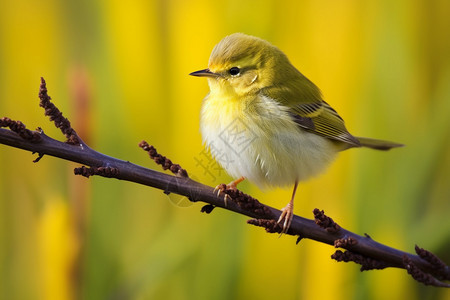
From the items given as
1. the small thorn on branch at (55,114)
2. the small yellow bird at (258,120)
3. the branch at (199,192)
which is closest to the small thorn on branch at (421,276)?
the branch at (199,192)

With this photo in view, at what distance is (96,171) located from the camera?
0.65 metres

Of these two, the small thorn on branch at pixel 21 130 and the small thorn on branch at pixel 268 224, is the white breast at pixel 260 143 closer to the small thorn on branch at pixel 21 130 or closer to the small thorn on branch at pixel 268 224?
the small thorn on branch at pixel 268 224

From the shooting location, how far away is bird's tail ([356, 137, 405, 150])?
115 centimetres

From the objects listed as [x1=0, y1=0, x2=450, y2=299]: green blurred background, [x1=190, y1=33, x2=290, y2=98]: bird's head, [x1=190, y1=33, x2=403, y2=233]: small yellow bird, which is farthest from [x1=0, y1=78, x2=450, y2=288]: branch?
[x1=0, y1=0, x2=450, y2=299]: green blurred background

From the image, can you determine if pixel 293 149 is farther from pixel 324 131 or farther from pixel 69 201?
pixel 69 201

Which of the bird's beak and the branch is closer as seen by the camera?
the branch

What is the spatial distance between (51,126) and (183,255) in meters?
0.44

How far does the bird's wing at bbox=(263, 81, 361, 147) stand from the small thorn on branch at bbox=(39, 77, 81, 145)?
0.47 meters

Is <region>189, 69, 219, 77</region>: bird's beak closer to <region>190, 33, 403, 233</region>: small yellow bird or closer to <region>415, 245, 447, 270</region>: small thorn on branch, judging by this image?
<region>190, 33, 403, 233</region>: small yellow bird

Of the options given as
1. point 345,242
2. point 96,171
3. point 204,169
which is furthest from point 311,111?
point 96,171

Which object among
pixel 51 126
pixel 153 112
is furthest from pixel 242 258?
pixel 51 126

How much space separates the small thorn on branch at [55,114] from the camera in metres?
0.61

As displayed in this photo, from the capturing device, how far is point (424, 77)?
1.31 metres

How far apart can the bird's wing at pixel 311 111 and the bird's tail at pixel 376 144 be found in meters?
0.05
